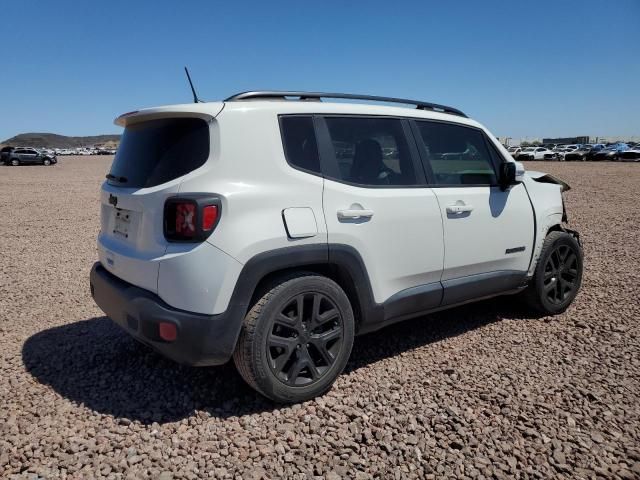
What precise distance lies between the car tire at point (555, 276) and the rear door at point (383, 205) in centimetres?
136

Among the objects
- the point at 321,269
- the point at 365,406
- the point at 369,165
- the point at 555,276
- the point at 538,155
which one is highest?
the point at 369,165

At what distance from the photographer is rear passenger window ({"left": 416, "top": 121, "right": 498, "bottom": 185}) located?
363 centimetres

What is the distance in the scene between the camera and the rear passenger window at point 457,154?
3.63 m

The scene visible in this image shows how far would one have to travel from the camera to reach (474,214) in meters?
3.67

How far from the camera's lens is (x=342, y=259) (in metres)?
2.97

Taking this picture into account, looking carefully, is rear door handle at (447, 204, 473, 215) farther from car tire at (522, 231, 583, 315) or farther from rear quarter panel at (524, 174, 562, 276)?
car tire at (522, 231, 583, 315)

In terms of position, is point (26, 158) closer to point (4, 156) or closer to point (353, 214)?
point (4, 156)

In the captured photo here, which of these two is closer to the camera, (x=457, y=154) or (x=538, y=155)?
(x=457, y=154)

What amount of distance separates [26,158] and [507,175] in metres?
48.1

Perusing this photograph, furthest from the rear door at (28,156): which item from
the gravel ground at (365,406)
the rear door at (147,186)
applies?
the rear door at (147,186)

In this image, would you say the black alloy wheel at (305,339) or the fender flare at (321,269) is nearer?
the fender flare at (321,269)

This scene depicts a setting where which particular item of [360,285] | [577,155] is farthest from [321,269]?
[577,155]

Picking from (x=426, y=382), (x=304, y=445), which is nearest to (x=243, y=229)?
(x=304, y=445)

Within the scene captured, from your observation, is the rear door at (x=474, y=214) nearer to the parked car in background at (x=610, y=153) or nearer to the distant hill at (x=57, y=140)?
the parked car in background at (x=610, y=153)
